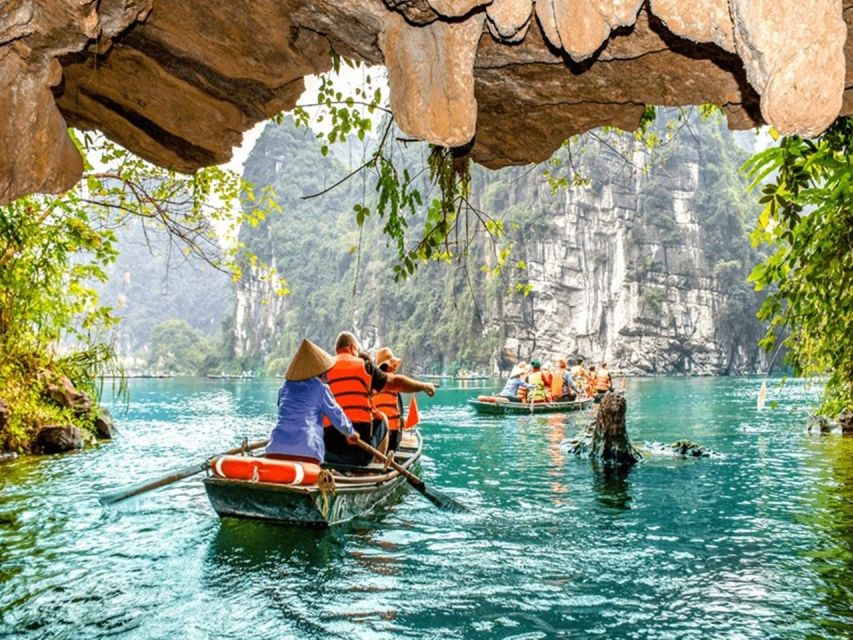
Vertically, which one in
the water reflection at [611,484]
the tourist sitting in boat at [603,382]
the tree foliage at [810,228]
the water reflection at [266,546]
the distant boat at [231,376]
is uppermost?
the tree foliage at [810,228]

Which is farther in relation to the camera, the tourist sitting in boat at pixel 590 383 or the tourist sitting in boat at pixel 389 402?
the tourist sitting in boat at pixel 590 383

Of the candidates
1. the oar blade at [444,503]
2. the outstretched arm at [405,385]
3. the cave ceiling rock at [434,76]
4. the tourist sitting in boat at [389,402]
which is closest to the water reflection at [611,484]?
the oar blade at [444,503]

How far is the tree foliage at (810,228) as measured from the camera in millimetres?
4508

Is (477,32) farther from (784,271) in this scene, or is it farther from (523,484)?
(523,484)

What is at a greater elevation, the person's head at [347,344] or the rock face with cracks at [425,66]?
the rock face with cracks at [425,66]

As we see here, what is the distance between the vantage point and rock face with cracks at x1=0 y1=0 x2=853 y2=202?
2.38 meters

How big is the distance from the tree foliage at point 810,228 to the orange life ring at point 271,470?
Result: 4.68 metres

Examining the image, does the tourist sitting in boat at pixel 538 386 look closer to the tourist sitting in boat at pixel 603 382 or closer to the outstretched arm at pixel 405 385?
the tourist sitting in boat at pixel 603 382

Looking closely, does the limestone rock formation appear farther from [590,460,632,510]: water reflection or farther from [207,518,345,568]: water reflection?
[590,460,632,510]: water reflection

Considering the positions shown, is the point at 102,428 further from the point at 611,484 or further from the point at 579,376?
the point at 579,376

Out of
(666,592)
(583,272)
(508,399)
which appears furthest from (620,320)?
(666,592)

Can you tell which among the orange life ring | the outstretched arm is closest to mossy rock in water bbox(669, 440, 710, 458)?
the outstretched arm

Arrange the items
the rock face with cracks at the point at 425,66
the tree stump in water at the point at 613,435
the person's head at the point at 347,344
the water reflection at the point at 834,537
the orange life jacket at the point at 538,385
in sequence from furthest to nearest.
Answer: the orange life jacket at the point at 538,385, the tree stump in water at the point at 613,435, the person's head at the point at 347,344, the water reflection at the point at 834,537, the rock face with cracks at the point at 425,66

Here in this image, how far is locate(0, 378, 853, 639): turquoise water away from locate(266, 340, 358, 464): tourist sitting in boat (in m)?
1.02
